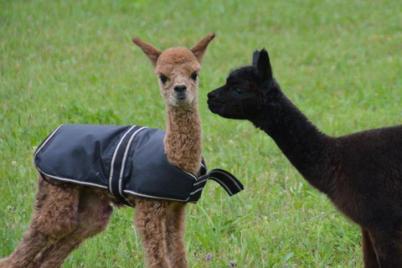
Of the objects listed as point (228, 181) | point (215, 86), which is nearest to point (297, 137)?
point (228, 181)

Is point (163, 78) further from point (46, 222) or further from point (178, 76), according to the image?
point (46, 222)

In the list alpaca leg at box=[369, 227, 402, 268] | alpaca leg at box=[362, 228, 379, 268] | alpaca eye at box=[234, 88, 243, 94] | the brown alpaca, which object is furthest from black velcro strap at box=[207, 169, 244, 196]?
alpaca leg at box=[369, 227, 402, 268]

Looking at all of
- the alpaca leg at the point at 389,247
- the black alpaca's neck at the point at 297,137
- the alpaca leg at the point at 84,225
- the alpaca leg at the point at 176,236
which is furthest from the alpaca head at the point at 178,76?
the alpaca leg at the point at 389,247

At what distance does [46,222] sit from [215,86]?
6.23 metres

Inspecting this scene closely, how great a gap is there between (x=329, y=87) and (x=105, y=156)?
6707mm

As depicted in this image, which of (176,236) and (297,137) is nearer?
(176,236)

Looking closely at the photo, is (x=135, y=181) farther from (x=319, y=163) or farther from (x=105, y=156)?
(x=319, y=163)

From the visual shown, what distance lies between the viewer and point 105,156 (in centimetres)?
545

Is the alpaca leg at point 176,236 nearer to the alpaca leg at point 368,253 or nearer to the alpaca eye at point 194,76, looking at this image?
the alpaca eye at point 194,76

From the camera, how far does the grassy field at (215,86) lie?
6562 millimetres

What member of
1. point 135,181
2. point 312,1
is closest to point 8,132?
point 135,181

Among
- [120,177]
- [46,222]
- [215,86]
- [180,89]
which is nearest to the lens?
[180,89]

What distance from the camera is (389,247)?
532 centimetres

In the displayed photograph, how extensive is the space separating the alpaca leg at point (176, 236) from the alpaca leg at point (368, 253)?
1.22 meters
